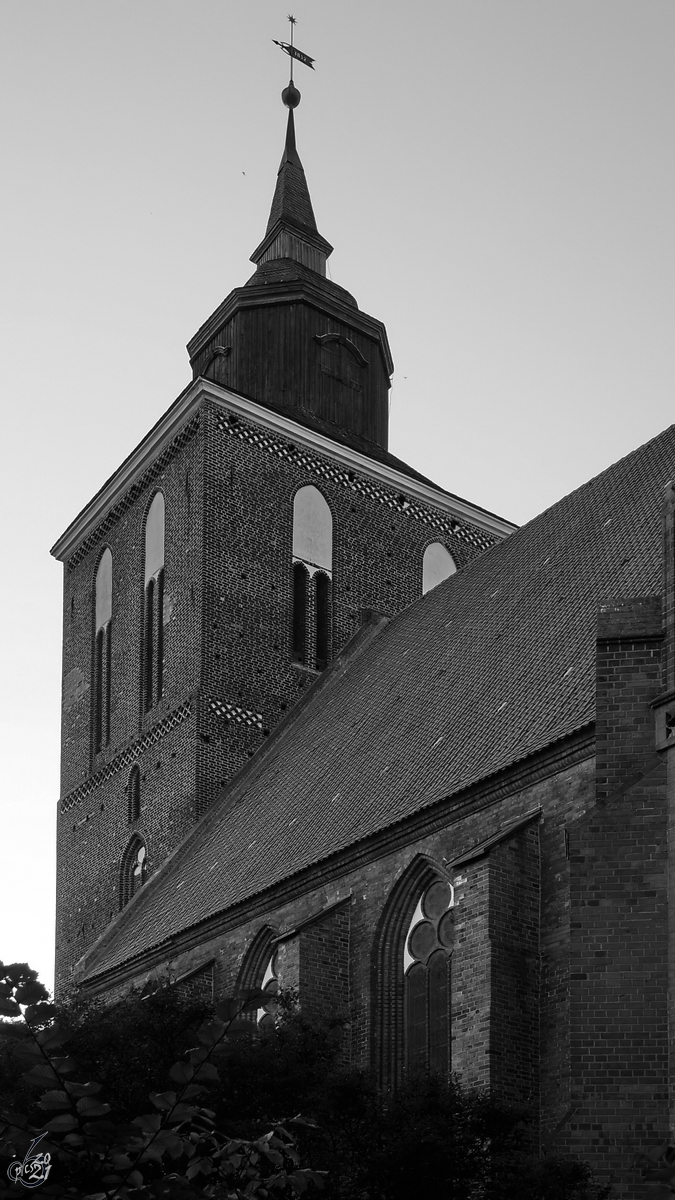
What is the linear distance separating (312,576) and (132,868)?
6.28 metres

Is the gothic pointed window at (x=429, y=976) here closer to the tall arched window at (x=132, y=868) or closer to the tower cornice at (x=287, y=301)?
the tall arched window at (x=132, y=868)

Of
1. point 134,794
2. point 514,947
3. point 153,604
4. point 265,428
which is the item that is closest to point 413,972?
point 514,947

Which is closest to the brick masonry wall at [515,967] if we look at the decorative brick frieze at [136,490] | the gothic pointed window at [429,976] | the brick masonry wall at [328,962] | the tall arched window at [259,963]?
the gothic pointed window at [429,976]

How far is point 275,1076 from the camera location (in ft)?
51.8

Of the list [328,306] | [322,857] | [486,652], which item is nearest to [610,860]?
[322,857]

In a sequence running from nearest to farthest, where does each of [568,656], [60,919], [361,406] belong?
[568,656] < [60,919] < [361,406]

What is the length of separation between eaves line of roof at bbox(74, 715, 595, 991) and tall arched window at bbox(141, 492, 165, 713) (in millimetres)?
7195

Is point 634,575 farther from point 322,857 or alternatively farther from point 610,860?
point 610,860

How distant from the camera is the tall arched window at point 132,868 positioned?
99.9 feet

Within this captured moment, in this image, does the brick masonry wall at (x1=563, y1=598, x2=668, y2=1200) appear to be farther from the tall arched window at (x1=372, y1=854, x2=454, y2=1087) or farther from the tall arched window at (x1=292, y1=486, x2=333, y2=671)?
the tall arched window at (x1=292, y1=486, x2=333, y2=671)

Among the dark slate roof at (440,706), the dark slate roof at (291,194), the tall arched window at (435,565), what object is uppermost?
the dark slate roof at (291,194)

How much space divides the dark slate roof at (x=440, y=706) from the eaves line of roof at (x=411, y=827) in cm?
10

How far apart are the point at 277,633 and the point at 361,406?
239 inches

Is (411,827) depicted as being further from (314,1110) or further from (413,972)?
(314,1110)
